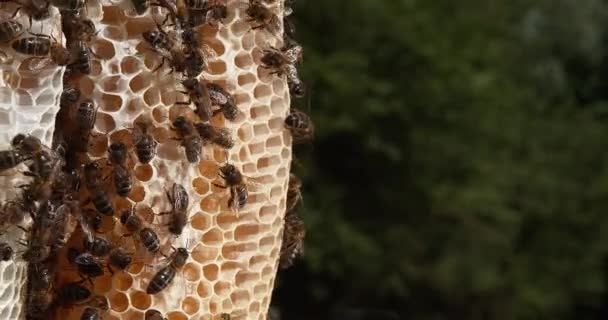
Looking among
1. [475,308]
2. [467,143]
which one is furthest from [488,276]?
[467,143]

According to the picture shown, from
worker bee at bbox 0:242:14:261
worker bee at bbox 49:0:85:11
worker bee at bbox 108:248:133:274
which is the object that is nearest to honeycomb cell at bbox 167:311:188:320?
worker bee at bbox 108:248:133:274

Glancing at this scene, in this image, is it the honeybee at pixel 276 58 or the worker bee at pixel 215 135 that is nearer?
the worker bee at pixel 215 135

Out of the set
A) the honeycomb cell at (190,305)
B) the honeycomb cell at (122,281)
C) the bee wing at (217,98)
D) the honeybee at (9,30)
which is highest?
the honeybee at (9,30)

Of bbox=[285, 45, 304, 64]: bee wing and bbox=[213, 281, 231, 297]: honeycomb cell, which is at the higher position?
bbox=[285, 45, 304, 64]: bee wing

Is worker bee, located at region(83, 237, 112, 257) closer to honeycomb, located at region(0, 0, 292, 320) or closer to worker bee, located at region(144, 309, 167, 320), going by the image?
honeycomb, located at region(0, 0, 292, 320)

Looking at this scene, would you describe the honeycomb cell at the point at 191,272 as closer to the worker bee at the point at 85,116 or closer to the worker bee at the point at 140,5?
the worker bee at the point at 85,116

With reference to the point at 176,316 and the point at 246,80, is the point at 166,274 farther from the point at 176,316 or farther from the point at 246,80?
the point at 246,80

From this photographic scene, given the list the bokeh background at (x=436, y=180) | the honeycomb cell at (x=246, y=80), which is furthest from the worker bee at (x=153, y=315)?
the bokeh background at (x=436, y=180)
